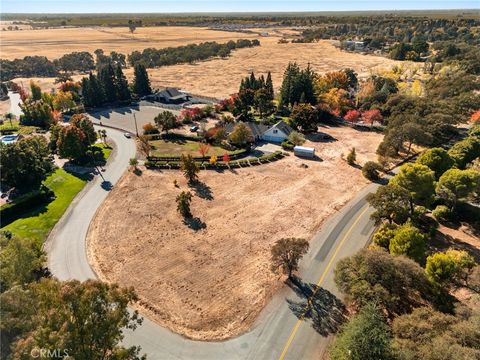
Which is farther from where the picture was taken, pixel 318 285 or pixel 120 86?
pixel 120 86

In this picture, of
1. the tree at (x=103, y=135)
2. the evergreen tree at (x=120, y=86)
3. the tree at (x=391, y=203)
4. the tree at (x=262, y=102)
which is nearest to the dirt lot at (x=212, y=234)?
the tree at (x=391, y=203)

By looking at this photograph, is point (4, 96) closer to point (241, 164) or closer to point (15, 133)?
point (15, 133)

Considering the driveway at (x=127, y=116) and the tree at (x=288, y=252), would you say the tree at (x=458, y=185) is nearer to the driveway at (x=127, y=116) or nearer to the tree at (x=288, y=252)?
the tree at (x=288, y=252)

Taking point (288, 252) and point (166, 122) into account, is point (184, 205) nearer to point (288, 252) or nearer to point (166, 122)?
point (288, 252)

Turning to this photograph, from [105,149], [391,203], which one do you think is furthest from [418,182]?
[105,149]

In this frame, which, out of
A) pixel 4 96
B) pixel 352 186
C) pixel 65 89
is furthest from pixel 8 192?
pixel 4 96

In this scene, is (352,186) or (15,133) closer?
(352,186)

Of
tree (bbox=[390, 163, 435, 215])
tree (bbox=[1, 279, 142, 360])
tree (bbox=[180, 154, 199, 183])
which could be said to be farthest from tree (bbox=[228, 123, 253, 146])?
tree (bbox=[1, 279, 142, 360])
